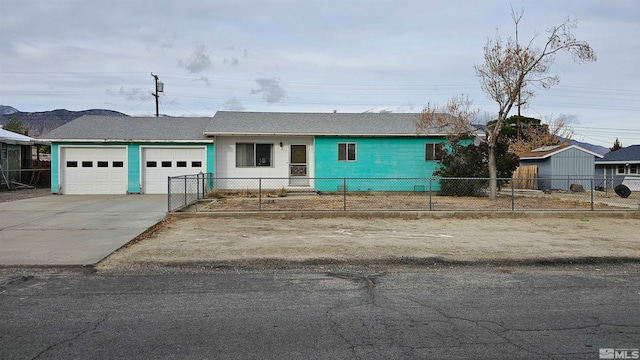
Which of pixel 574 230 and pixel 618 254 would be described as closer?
pixel 618 254

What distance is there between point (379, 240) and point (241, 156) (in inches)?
527

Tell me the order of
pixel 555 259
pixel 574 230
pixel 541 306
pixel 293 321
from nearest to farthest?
pixel 293 321
pixel 541 306
pixel 555 259
pixel 574 230

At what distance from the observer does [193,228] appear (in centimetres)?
1201

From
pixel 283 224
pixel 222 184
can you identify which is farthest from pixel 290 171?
pixel 283 224

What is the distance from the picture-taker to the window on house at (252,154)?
73.4ft

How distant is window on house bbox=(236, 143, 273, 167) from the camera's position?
22.4m

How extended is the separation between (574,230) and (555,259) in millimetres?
4216

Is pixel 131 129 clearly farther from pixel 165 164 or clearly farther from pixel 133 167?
pixel 165 164

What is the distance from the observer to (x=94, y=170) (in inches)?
865

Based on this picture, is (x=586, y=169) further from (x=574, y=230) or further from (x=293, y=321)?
(x=293, y=321)

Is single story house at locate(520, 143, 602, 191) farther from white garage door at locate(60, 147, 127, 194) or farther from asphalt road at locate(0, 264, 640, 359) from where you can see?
white garage door at locate(60, 147, 127, 194)

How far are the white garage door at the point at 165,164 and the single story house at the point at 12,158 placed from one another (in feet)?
27.7

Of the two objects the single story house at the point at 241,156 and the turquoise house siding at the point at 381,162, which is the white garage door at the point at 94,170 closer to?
the single story house at the point at 241,156

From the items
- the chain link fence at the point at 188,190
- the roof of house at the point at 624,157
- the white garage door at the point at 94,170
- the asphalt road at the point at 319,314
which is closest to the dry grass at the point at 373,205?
the chain link fence at the point at 188,190
